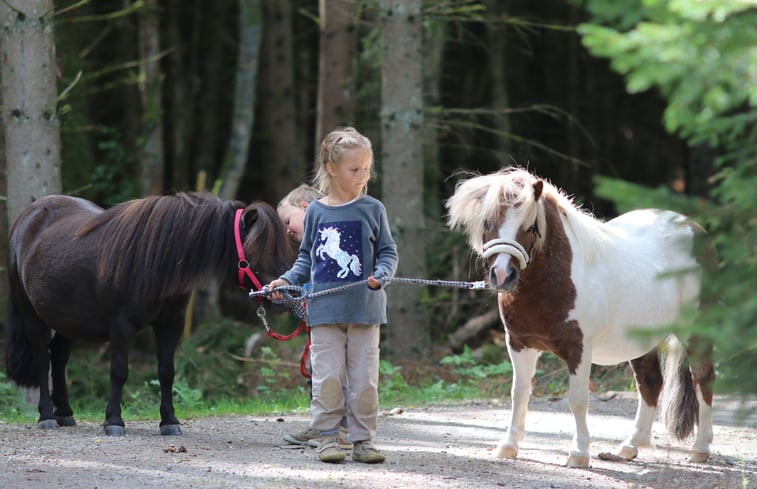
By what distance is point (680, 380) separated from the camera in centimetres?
593

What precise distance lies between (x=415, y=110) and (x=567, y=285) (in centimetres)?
473

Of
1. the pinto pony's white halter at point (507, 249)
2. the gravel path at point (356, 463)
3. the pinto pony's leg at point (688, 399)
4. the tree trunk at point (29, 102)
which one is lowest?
the gravel path at point (356, 463)

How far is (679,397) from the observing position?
19.4ft

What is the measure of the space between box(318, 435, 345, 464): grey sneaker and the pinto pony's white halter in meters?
1.31

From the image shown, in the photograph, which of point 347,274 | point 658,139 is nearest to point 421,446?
point 347,274

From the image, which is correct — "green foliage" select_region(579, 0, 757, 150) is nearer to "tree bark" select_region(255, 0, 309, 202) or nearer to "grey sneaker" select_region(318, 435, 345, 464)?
"grey sneaker" select_region(318, 435, 345, 464)

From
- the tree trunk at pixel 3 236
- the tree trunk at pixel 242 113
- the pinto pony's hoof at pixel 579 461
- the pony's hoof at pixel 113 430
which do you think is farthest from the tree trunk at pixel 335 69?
the pinto pony's hoof at pixel 579 461

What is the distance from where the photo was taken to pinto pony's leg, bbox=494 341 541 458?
216 inches

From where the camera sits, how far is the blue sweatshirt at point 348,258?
5020mm

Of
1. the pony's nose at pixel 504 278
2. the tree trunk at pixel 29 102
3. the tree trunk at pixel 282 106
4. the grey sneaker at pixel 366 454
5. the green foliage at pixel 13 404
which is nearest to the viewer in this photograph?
the pony's nose at pixel 504 278

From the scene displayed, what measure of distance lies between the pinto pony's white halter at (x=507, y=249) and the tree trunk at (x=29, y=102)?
15.5ft

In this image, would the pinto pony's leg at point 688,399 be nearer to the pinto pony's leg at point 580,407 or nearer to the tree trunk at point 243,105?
the pinto pony's leg at point 580,407

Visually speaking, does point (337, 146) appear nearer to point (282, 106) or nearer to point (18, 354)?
point (18, 354)

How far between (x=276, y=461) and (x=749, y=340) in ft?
10.1
